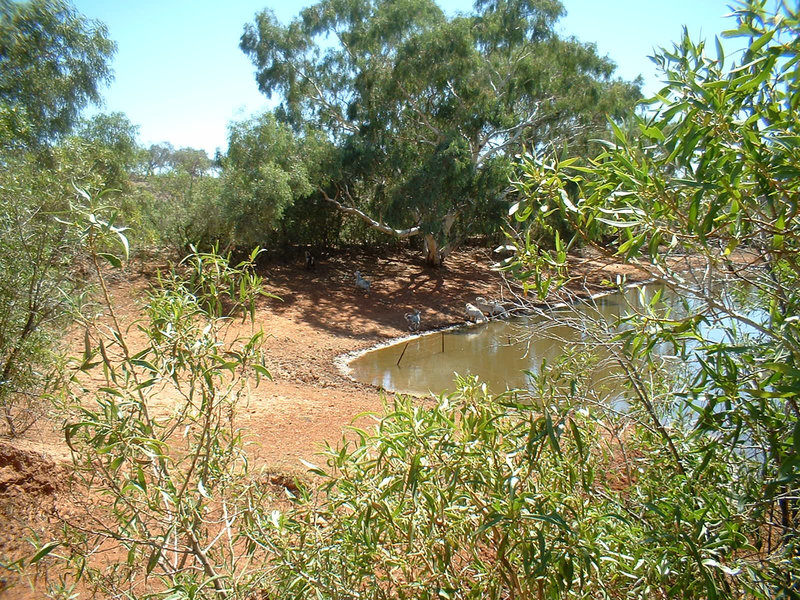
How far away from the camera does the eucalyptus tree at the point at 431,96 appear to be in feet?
53.2

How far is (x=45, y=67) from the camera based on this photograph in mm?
7426

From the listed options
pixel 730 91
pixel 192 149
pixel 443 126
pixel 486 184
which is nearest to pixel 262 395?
pixel 730 91

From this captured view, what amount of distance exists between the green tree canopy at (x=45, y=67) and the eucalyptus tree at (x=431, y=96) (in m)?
9.03

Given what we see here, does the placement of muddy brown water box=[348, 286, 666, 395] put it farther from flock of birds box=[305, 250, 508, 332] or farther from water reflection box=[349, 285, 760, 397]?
flock of birds box=[305, 250, 508, 332]

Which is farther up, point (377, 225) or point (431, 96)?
point (431, 96)

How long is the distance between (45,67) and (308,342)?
7.40 m

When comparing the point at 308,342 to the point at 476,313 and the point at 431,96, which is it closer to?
the point at 476,313

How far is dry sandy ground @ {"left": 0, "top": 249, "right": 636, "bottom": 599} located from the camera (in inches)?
164

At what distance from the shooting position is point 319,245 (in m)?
20.4

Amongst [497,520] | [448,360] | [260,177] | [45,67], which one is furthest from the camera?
[260,177]

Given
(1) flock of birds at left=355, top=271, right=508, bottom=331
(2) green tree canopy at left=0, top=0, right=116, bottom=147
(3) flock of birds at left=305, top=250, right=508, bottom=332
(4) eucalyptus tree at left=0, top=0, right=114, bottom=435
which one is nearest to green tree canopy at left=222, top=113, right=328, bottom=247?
(3) flock of birds at left=305, top=250, right=508, bottom=332

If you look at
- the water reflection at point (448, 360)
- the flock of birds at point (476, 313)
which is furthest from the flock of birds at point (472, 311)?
the water reflection at point (448, 360)

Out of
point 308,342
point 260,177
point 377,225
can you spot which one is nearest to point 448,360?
point 308,342

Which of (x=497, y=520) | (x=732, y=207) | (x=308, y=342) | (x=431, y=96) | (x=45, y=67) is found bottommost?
(x=308, y=342)
